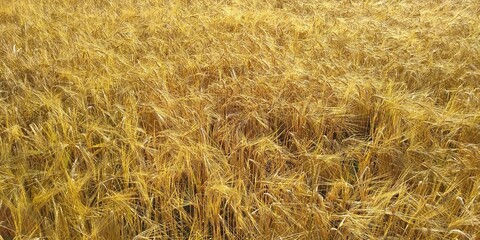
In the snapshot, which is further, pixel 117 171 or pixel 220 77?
pixel 220 77

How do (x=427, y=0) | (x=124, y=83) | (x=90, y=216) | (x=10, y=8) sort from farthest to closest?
(x=427, y=0) → (x=10, y=8) → (x=124, y=83) → (x=90, y=216)

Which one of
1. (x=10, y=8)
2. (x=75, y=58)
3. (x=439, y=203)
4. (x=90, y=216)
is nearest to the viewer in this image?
(x=90, y=216)

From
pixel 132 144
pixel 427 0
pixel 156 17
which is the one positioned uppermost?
pixel 132 144

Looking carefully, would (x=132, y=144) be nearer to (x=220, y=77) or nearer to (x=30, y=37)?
(x=220, y=77)

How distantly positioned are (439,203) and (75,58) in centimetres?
199

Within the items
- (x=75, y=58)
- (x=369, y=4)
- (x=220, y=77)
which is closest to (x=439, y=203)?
(x=220, y=77)

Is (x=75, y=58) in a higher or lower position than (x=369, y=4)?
higher

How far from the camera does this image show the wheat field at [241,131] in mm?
1148

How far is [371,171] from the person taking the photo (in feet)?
4.66

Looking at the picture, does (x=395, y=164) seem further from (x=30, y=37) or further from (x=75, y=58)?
(x=30, y=37)

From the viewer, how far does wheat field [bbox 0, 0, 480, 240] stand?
3.77ft

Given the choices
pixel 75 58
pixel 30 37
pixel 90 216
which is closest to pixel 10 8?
pixel 30 37

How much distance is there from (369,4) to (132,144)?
3018 millimetres

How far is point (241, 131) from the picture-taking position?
1616 millimetres
